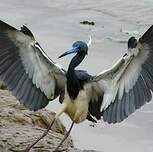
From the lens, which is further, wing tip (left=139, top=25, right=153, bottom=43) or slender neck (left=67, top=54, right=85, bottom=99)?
slender neck (left=67, top=54, right=85, bottom=99)

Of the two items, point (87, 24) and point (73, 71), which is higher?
point (73, 71)

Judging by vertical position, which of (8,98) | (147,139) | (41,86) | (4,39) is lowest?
(147,139)

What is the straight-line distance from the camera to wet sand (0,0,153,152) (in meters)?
7.11

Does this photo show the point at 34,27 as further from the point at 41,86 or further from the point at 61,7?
the point at 41,86

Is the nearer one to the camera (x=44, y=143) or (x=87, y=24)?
(x=44, y=143)

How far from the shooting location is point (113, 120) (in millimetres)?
5102

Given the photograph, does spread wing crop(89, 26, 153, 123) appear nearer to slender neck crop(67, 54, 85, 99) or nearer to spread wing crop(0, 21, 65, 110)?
slender neck crop(67, 54, 85, 99)

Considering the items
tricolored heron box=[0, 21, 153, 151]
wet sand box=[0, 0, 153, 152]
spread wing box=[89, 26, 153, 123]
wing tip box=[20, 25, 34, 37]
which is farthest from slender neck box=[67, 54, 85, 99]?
wet sand box=[0, 0, 153, 152]

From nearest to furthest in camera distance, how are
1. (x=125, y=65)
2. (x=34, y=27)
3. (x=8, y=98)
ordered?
(x=125, y=65) < (x=8, y=98) < (x=34, y=27)

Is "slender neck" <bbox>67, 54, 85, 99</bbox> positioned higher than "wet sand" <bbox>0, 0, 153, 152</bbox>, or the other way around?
"slender neck" <bbox>67, 54, 85, 99</bbox>

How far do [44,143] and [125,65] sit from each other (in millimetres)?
1062

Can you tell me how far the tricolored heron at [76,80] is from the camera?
487 cm

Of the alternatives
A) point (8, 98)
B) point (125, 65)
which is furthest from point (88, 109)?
point (8, 98)

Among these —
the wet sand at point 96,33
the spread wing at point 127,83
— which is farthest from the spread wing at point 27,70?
the wet sand at point 96,33
